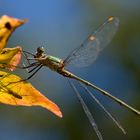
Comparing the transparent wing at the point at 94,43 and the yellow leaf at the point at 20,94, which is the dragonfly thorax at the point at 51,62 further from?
the yellow leaf at the point at 20,94

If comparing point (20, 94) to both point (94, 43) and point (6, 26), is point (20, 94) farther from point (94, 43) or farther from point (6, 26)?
point (94, 43)

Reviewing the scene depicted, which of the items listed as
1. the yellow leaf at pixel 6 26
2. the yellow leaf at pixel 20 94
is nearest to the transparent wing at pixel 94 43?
the yellow leaf at pixel 20 94

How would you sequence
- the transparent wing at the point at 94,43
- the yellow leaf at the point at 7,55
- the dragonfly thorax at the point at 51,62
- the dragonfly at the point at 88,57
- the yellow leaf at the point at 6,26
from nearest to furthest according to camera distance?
the yellow leaf at the point at 6,26
the yellow leaf at the point at 7,55
the dragonfly thorax at the point at 51,62
the dragonfly at the point at 88,57
the transparent wing at the point at 94,43

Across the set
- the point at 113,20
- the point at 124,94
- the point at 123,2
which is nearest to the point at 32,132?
the point at 124,94

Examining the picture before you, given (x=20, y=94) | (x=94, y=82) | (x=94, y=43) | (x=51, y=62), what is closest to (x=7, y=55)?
(x=20, y=94)

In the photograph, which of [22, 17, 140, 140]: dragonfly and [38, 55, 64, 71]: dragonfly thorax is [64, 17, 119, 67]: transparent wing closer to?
[22, 17, 140, 140]: dragonfly

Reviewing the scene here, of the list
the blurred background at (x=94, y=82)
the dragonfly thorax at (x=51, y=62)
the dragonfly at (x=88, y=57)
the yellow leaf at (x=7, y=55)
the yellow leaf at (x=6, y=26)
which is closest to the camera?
the yellow leaf at (x=6, y=26)
